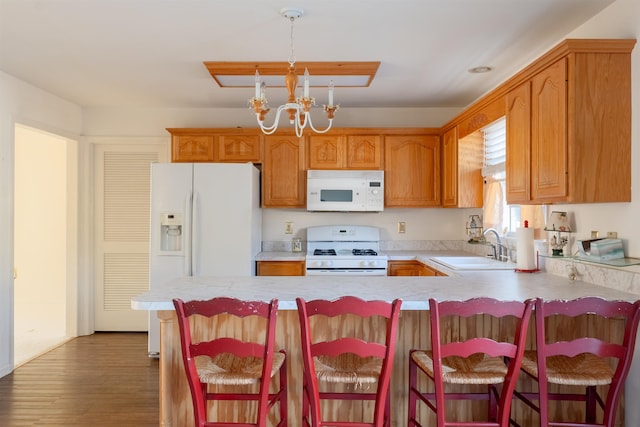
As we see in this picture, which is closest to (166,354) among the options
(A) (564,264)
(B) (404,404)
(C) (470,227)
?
(B) (404,404)

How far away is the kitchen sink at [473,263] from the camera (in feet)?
10.6

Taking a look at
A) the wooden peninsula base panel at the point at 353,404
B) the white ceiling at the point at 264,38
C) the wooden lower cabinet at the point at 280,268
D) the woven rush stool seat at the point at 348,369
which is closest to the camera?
the woven rush stool seat at the point at 348,369

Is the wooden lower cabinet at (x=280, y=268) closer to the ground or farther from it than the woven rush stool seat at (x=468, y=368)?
farther from it

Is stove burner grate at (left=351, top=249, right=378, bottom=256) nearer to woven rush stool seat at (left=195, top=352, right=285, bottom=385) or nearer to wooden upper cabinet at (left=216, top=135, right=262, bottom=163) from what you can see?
wooden upper cabinet at (left=216, top=135, right=262, bottom=163)

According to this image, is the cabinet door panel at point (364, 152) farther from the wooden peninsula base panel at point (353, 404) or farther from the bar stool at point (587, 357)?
the bar stool at point (587, 357)

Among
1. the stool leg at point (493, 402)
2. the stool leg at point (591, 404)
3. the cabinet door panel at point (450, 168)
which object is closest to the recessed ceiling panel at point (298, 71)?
the cabinet door panel at point (450, 168)

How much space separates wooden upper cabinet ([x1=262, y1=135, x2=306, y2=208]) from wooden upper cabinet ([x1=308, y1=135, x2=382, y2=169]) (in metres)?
0.15

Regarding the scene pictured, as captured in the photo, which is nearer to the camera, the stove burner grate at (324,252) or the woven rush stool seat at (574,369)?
the woven rush stool seat at (574,369)

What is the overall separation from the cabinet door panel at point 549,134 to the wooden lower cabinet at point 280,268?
224 centimetres

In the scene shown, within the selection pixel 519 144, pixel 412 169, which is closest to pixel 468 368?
pixel 519 144

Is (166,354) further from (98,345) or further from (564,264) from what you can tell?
(98,345)

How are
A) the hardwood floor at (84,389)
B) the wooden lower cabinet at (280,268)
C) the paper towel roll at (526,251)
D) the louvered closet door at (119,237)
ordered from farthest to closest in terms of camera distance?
the louvered closet door at (119,237)
the wooden lower cabinet at (280,268)
the paper towel roll at (526,251)
the hardwood floor at (84,389)

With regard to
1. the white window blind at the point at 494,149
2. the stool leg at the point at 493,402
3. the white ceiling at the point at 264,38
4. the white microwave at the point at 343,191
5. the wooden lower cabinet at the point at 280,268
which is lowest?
the stool leg at the point at 493,402

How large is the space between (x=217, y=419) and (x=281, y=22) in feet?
7.37
